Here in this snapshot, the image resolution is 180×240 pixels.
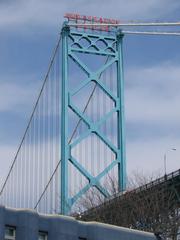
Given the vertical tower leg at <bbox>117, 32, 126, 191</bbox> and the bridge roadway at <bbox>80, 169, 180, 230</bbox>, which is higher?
the vertical tower leg at <bbox>117, 32, 126, 191</bbox>

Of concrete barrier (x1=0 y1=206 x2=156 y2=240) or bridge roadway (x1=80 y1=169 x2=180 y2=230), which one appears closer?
concrete barrier (x1=0 y1=206 x2=156 y2=240)

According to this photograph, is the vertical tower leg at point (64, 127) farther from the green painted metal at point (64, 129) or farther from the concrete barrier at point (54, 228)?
the concrete barrier at point (54, 228)

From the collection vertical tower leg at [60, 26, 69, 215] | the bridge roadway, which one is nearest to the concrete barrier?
the bridge roadway

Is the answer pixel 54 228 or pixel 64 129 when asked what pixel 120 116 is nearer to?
pixel 64 129

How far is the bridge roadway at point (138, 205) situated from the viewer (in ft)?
226

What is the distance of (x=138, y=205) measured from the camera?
70188 mm

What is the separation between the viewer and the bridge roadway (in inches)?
2714

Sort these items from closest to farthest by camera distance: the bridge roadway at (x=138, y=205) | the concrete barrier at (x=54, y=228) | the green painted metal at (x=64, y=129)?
the concrete barrier at (x=54, y=228) < the bridge roadway at (x=138, y=205) < the green painted metal at (x=64, y=129)

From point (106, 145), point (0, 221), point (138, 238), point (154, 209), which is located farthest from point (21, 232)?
point (106, 145)

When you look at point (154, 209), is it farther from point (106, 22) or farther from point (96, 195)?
point (106, 22)

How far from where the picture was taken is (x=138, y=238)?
44.9 m

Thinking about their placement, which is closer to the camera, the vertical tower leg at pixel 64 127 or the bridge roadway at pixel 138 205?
the bridge roadway at pixel 138 205

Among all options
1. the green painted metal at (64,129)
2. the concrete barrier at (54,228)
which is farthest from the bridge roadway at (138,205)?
the concrete barrier at (54,228)

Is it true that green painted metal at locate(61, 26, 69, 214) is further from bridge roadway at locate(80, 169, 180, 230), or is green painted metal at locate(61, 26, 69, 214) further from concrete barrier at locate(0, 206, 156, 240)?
concrete barrier at locate(0, 206, 156, 240)
